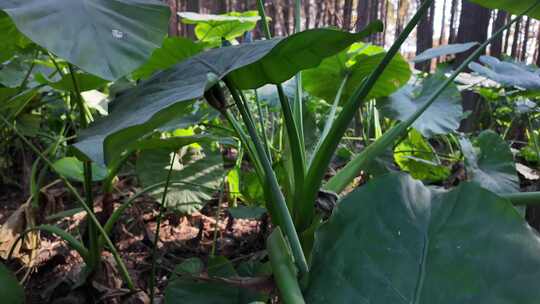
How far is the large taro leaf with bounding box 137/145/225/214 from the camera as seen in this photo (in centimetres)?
108

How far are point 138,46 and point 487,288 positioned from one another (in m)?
0.43

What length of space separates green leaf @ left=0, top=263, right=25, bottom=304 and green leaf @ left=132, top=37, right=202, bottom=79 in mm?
480

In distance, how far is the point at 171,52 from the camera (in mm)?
921

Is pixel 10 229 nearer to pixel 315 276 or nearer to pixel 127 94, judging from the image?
pixel 127 94

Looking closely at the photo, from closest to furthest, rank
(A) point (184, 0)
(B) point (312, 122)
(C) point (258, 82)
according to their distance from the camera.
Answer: (C) point (258, 82) → (B) point (312, 122) → (A) point (184, 0)

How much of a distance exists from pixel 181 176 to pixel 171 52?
39cm

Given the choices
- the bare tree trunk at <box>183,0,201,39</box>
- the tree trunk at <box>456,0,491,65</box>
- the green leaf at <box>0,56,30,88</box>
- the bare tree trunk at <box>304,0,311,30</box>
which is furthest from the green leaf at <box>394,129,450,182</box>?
the bare tree trunk at <box>304,0,311,30</box>

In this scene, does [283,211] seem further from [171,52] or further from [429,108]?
[429,108]

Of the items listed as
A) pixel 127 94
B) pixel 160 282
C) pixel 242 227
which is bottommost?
pixel 242 227

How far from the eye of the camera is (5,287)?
2.29 ft

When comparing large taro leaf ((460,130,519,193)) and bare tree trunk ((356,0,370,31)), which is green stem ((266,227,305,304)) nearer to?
large taro leaf ((460,130,519,193))

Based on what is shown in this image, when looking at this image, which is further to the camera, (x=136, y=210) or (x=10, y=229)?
(x=136, y=210)

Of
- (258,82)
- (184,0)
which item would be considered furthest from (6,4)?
(184,0)

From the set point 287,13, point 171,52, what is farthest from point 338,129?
point 287,13
